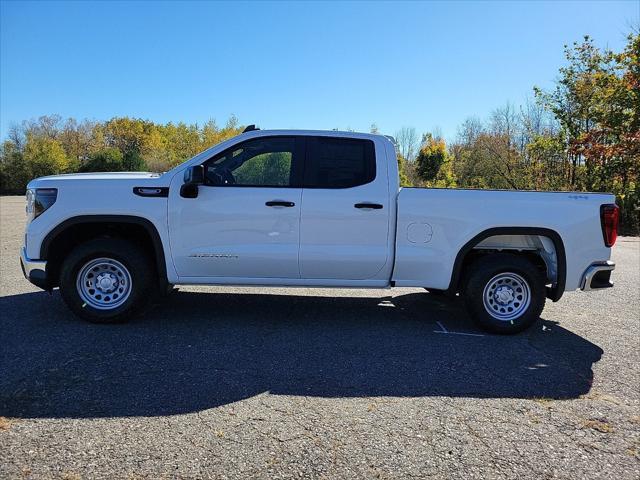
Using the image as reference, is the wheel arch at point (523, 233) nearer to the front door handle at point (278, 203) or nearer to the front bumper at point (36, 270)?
the front door handle at point (278, 203)

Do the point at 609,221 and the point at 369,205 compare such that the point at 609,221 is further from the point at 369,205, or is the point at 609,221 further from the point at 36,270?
the point at 36,270

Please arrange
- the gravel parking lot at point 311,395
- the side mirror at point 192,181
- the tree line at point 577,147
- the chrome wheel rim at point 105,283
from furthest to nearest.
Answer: the tree line at point 577,147, the chrome wheel rim at point 105,283, the side mirror at point 192,181, the gravel parking lot at point 311,395

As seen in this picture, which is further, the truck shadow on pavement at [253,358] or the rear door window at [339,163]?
the rear door window at [339,163]

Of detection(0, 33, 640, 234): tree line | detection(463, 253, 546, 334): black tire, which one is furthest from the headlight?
detection(0, 33, 640, 234): tree line

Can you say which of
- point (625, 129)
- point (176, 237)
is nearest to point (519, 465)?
point (176, 237)

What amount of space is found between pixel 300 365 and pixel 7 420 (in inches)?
85.7

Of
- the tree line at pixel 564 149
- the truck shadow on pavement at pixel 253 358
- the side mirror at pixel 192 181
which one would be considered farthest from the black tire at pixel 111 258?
the tree line at pixel 564 149

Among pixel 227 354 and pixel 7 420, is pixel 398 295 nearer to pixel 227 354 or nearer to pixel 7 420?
pixel 227 354

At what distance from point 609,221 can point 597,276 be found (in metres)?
0.60

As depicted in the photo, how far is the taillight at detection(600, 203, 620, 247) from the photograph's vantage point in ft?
17.2

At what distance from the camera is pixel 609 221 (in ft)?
17.2

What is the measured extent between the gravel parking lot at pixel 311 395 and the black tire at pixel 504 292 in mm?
234

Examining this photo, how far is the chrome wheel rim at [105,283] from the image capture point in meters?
5.34

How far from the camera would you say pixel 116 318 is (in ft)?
17.4
